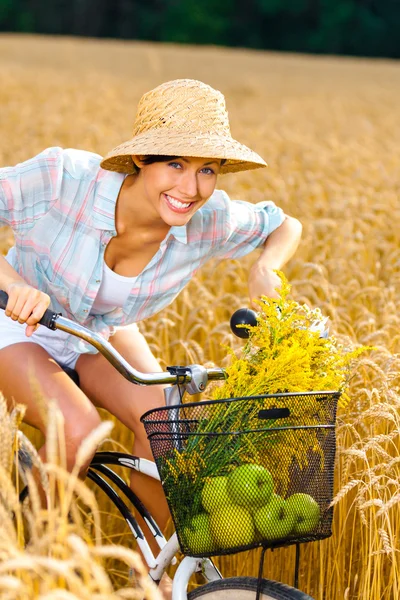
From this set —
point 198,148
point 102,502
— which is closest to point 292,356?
point 198,148

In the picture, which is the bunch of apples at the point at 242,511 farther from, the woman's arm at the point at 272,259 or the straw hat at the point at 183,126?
the straw hat at the point at 183,126

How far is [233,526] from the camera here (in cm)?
180

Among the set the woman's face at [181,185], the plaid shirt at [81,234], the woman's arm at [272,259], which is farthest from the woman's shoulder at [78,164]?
the woman's arm at [272,259]

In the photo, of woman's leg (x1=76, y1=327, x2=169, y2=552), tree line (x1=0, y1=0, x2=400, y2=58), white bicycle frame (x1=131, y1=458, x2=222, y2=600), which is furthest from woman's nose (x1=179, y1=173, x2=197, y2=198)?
tree line (x1=0, y1=0, x2=400, y2=58)

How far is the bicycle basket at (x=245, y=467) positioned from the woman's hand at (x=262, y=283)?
558 mm

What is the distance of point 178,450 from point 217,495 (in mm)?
118

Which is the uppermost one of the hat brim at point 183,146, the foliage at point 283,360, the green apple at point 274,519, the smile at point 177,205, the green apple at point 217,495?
the hat brim at point 183,146

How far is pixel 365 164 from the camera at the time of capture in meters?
9.48

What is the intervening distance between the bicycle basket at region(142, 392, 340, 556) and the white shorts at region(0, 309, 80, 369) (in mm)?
744

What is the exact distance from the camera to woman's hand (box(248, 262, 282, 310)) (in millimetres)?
2395

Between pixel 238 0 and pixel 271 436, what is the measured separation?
57072mm

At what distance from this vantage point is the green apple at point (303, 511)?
1.83m

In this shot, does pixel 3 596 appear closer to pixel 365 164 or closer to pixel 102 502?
pixel 102 502

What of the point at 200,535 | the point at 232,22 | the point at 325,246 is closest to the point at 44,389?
the point at 200,535
